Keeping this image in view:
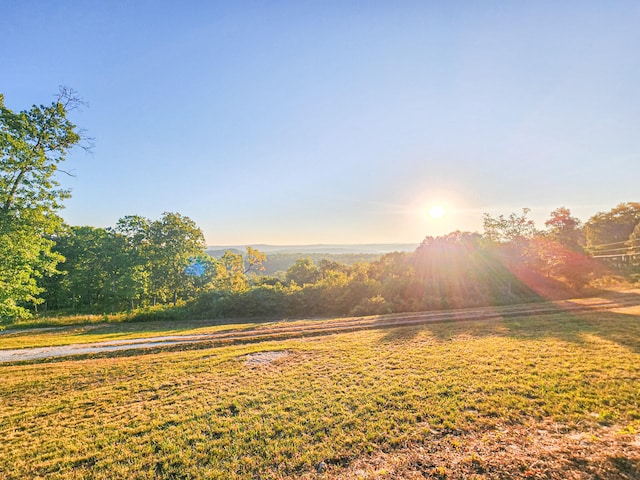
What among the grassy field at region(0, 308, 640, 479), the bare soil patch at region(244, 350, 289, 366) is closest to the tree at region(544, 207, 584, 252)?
the grassy field at region(0, 308, 640, 479)

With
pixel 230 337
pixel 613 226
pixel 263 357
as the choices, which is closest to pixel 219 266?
pixel 230 337

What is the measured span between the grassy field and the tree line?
603 centimetres

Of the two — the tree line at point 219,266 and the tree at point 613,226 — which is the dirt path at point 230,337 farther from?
the tree at point 613,226

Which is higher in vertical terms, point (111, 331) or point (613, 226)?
point (613, 226)

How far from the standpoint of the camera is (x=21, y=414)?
6.18m

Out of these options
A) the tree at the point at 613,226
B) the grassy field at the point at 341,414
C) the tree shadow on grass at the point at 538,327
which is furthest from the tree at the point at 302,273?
the tree at the point at 613,226

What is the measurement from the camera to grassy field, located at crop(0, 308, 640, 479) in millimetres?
4156

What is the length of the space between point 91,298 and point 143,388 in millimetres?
44325

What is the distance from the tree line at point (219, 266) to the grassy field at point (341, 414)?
6.03 meters

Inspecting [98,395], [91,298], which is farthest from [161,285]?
[98,395]

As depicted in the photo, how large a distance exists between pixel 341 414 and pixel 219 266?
38.1 metres

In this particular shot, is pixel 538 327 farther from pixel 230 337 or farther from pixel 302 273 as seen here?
pixel 302 273

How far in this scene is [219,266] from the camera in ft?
132

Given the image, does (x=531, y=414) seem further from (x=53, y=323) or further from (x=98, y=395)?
(x=53, y=323)
